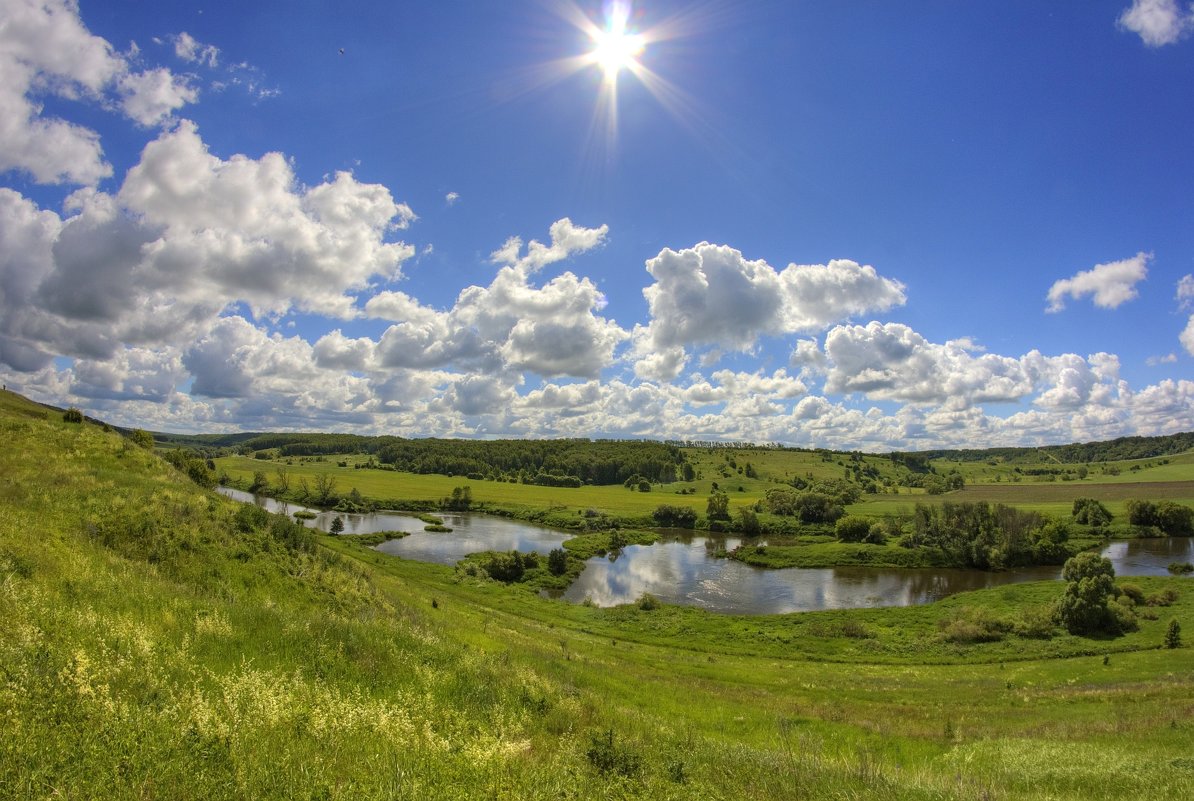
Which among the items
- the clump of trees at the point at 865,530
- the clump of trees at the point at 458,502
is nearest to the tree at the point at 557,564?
the clump of trees at the point at 865,530

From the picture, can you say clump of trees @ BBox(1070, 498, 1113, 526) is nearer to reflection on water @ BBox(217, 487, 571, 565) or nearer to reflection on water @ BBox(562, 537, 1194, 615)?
reflection on water @ BBox(562, 537, 1194, 615)

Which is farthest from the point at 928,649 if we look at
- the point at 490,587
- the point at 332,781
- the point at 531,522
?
the point at 531,522

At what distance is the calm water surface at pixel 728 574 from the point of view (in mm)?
56062

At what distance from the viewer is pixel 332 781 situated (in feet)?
15.0

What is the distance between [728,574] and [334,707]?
6847cm

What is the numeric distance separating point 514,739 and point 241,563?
12.2m

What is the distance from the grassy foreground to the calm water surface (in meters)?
33.6

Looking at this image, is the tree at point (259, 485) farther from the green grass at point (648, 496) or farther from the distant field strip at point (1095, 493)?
the distant field strip at point (1095, 493)

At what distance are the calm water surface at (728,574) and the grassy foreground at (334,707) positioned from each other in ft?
110

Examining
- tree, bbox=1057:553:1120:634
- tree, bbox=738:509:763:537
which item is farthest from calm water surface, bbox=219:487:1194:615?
tree, bbox=1057:553:1120:634

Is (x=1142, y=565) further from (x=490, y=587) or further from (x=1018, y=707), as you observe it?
(x=490, y=587)

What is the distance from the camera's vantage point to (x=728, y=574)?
68562 millimetres

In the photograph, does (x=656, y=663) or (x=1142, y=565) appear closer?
(x=656, y=663)

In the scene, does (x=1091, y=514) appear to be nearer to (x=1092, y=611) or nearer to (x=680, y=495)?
(x=1092, y=611)
